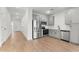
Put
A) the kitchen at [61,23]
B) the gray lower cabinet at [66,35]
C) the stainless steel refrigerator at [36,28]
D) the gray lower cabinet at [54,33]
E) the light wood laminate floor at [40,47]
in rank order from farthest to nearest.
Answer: the stainless steel refrigerator at [36,28] < the gray lower cabinet at [54,33] < the gray lower cabinet at [66,35] < the kitchen at [61,23] < the light wood laminate floor at [40,47]

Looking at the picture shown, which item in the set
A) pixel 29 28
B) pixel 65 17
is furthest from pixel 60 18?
pixel 29 28

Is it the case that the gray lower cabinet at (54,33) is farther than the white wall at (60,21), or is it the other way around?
the gray lower cabinet at (54,33)

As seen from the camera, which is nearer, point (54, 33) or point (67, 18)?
point (67, 18)

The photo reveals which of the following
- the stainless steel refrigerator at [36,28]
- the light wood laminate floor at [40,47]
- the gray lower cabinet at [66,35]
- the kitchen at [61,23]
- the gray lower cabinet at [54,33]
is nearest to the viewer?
the light wood laminate floor at [40,47]

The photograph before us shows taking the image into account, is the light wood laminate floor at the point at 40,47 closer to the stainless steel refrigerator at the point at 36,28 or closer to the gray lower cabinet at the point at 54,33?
the gray lower cabinet at the point at 54,33

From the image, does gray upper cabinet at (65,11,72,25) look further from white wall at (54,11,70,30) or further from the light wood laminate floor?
the light wood laminate floor

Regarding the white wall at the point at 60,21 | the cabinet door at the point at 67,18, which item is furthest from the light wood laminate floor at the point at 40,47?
the cabinet door at the point at 67,18

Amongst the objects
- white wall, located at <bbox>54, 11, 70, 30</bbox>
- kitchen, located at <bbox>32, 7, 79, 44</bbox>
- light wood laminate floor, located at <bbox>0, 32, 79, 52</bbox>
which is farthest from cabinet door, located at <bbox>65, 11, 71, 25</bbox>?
light wood laminate floor, located at <bbox>0, 32, 79, 52</bbox>

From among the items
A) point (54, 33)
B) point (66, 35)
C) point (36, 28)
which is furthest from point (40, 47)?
point (36, 28)

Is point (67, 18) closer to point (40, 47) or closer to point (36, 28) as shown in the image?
point (36, 28)
